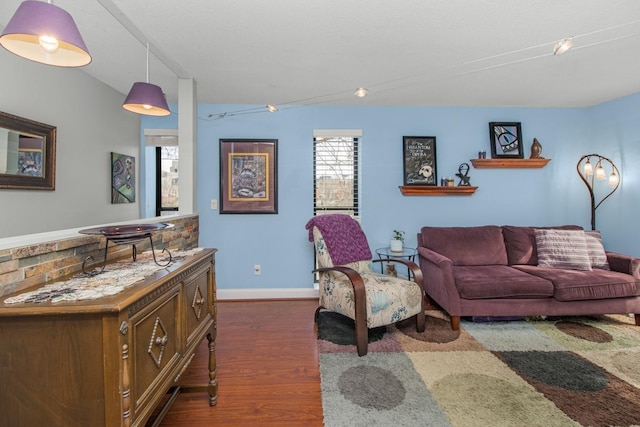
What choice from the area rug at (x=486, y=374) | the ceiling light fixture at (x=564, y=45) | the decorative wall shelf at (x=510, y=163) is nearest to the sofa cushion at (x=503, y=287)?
the area rug at (x=486, y=374)

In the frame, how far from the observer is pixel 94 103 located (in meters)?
2.92

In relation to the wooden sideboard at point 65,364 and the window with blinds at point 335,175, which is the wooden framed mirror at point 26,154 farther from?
the window with blinds at point 335,175

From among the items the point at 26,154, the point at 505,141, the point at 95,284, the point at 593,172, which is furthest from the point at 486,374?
the point at 26,154

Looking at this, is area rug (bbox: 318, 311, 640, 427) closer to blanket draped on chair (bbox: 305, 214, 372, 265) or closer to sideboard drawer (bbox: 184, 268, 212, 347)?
blanket draped on chair (bbox: 305, 214, 372, 265)

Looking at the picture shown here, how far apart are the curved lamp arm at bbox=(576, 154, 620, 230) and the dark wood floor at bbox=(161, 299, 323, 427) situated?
11.8 ft

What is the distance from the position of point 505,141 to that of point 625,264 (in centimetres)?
172

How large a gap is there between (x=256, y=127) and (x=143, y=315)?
2904mm

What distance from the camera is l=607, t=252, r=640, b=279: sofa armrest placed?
2.67m

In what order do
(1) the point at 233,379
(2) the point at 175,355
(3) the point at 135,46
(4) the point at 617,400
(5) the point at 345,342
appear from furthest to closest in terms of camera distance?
(5) the point at 345,342
(3) the point at 135,46
(1) the point at 233,379
(4) the point at 617,400
(2) the point at 175,355

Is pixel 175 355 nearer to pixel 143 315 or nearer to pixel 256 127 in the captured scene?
pixel 143 315

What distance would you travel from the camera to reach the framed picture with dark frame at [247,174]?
138 inches

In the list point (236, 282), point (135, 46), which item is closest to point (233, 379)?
point (236, 282)

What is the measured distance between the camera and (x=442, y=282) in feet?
8.95

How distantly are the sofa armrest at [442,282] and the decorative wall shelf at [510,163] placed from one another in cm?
135
